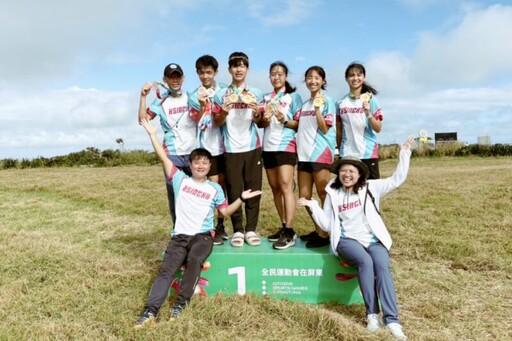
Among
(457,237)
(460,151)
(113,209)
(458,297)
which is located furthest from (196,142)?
(460,151)

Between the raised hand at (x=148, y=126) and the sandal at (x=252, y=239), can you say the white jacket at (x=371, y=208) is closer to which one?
the sandal at (x=252, y=239)

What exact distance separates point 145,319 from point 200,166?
1.35 metres

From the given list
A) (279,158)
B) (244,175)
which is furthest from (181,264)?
(279,158)

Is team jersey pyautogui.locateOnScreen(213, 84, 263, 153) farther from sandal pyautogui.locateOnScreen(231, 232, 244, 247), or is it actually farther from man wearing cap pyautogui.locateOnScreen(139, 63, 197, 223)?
sandal pyautogui.locateOnScreen(231, 232, 244, 247)

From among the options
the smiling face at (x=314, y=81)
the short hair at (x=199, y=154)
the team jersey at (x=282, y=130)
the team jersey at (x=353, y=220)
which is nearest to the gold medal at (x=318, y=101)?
the smiling face at (x=314, y=81)

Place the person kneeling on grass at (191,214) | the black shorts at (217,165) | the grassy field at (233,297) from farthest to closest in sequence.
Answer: the black shorts at (217,165) → the person kneeling on grass at (191,214) → the grassy field at (233,297)

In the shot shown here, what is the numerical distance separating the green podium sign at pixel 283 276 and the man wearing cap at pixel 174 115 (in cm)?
106

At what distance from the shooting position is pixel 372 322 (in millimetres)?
3338

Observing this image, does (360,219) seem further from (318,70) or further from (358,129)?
(318,70)

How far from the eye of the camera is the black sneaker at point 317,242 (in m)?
4.15

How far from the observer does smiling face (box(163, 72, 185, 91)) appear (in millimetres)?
4438

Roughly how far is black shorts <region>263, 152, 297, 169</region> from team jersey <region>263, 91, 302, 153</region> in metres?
→ 0.04

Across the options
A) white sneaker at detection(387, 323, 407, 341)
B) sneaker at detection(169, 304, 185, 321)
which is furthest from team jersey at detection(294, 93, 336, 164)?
sneaker at detection(169, 304, 185, 321)

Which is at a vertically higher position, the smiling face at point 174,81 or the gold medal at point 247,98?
the smiling face at point 174,81
